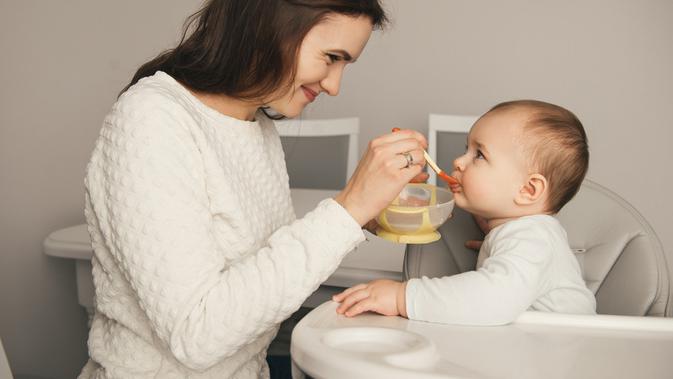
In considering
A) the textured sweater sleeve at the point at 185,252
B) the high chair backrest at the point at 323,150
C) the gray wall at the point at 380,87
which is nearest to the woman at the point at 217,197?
the textured sweater sleeve at the point at 185,252

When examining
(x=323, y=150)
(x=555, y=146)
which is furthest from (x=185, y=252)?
(x=323, y=150)

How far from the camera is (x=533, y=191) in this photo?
1169 mm

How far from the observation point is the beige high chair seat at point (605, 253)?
45.7 inches

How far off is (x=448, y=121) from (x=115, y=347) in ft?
5.51

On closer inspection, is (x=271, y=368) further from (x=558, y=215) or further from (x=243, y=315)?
(x=558, y=215)

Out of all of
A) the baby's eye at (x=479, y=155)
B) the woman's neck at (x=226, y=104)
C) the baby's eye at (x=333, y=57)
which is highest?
the baby's eye at (x=333, y=57)

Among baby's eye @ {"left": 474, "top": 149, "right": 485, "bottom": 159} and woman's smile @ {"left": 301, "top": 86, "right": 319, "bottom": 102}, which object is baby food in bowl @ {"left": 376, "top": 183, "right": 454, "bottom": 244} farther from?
woman's smile @ {"left": 301, "top": 86, "right": 319, "bottom": 102}

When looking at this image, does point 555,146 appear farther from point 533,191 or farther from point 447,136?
point 447,136

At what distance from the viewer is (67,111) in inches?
88.7

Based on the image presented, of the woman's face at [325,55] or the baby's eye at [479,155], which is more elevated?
the woman's face at [325,55]

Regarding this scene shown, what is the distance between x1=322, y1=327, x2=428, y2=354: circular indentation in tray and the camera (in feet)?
2.81

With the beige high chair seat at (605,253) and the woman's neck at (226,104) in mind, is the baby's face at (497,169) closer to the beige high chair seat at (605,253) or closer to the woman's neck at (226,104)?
the beige high chair seat at (605,253)

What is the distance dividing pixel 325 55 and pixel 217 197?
29cm

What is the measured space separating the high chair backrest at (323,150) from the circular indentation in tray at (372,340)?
60.5 inches
